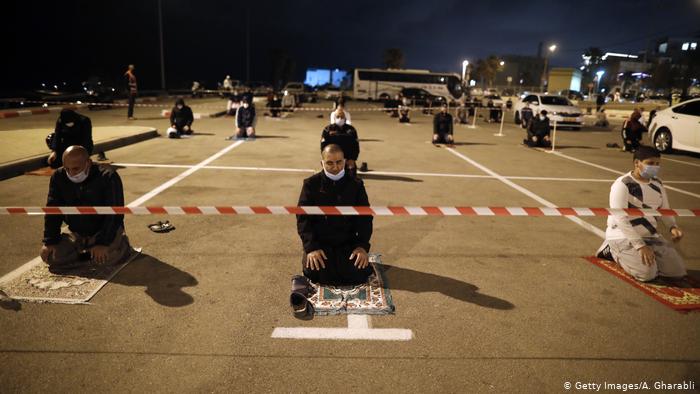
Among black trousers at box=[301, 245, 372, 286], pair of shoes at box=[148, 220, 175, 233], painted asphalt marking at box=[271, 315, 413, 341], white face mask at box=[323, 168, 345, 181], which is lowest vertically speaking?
painted asphalt marking at box=[271, 315, 413, 341]

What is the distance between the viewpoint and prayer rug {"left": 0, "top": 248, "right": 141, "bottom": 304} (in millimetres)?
3799

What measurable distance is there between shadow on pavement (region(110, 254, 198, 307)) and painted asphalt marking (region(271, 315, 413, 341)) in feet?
3.40

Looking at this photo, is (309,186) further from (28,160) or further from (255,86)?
(255,86)

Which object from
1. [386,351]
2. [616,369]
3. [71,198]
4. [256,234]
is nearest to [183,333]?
[386,351]

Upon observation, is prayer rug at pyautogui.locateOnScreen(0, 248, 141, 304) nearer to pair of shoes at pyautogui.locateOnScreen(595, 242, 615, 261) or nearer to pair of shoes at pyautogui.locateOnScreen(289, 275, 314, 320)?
pair of shoes at pyautogui.locateOnScreen(289, 275, 314, 320)

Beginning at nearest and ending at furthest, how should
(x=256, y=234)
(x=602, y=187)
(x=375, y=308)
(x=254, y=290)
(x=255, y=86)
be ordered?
(x=375, y=308), (x=254, y=290), (x=256, y=234), (x=602, y=187), (x=255, y=86)

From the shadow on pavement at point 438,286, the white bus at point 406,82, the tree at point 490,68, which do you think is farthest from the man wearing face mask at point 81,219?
the tree at point 490,68

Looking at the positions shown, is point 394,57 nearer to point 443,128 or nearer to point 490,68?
point 490,68

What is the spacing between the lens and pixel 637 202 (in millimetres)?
4520

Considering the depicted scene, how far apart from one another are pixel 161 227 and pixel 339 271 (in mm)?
2805

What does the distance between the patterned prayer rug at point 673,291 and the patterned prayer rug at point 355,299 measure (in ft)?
8.23

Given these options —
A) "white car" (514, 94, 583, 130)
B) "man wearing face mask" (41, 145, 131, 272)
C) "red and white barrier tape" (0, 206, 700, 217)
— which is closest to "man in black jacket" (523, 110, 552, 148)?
"white car" (514, 94, 583, 130)

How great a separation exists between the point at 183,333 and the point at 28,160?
7614mm

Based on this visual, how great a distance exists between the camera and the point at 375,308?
3768 mm
